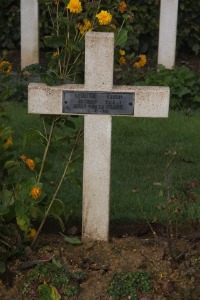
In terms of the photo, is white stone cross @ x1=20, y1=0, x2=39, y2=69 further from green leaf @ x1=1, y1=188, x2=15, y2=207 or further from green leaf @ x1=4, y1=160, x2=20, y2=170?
green leaf @ x1=1, y1=188, x2=15, y2=207

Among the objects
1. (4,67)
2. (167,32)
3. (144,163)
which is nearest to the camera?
(4,67)

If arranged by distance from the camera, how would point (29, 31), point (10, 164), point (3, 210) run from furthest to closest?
point (29, 31)
point (10, 164)
point (3, 210)

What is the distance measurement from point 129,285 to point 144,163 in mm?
2408

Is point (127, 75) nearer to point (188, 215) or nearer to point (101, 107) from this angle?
point (188, 215)

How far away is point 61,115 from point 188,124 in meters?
3.45

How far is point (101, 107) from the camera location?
4562 mm

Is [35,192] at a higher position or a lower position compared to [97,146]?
lower

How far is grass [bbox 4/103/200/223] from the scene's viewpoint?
17.8 feet

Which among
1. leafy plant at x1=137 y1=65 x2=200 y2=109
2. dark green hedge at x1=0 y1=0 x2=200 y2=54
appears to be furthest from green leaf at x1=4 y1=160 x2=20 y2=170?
dark green hedge at x1=0 y1=0 x2=200 y2=54

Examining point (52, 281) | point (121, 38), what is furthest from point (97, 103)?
point (52, 281)

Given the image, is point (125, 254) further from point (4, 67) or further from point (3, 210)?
point (4, 67)

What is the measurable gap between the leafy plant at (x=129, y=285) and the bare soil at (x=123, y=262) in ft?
0.10

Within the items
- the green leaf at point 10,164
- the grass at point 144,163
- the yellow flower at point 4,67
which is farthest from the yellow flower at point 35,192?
the yellow flower at point 4,67

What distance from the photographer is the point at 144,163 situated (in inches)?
262
